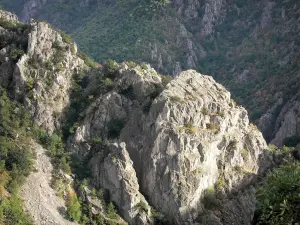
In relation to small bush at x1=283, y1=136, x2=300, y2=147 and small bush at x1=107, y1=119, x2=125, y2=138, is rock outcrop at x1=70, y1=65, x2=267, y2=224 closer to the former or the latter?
small bush at x1=107, y1=119, x2=125, y2=138

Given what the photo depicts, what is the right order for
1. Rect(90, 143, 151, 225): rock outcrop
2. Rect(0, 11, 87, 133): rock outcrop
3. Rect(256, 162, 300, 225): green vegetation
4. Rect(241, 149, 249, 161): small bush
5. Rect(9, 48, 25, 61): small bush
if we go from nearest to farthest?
Rect(256, 162, 300, 225): green vegetation
Rect(90, 143, 151, 225): rock outcrop
Rect(0, 11, 87, 133): rock outcrop
Rect(241, 149, 249, 161): small bush
Rect(9, 48, 25, 61): small bush

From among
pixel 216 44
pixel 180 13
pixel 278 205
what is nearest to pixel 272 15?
pixel 216 44

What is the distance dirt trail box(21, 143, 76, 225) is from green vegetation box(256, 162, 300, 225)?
24825 millimetres

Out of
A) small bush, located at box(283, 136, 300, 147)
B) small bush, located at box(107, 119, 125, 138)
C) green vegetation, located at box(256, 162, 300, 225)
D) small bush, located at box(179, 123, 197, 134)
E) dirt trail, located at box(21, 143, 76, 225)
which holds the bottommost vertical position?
dirt trail, located at box(21, 143, 76, 225)

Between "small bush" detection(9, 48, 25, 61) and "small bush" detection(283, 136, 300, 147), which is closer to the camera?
"small bush" detection(9, 48, 25, 61)

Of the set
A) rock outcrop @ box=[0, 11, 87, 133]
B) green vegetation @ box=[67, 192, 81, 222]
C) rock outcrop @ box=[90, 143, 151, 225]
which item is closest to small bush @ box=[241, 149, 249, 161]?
rock outcrop @ box=[90, 143, 151, 225]

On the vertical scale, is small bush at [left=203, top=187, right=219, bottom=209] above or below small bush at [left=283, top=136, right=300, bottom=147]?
below

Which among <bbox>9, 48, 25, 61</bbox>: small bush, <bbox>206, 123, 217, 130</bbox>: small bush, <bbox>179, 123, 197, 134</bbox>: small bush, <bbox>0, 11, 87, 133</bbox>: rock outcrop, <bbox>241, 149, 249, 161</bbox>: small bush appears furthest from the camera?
<bbox>9, 48, 25, 61</bbox>: small bush

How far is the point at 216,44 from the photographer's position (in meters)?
165

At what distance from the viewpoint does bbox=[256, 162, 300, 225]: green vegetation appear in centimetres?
3944

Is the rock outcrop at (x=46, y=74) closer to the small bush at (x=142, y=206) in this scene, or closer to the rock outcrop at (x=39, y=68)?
the rock outcrop at (x=39, y=68)

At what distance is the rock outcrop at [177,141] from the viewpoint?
59.2 meters

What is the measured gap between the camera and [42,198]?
5728 centimetres

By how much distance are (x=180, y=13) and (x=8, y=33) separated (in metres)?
105
